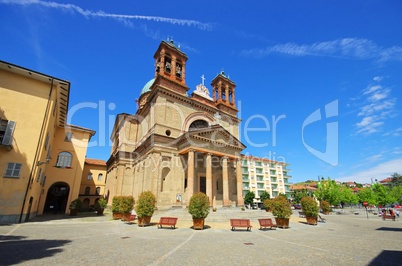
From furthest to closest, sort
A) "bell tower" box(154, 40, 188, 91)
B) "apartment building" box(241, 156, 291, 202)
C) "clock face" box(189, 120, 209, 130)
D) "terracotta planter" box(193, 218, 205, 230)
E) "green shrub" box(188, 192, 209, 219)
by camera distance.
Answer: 1. "apartment building" box(241, 156, 291, 202)
2. "clock face" box(189, 120, 209, 130)
3. "bell tower" box(154, 40, 188, 91)
4. "green shrub" box(188, 192, 209, 219)
5. "terracotta planter" box(193, 218, 205, 230)

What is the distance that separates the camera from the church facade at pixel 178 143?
906 inches

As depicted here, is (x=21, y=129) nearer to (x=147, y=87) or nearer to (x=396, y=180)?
(x=147, y=87)

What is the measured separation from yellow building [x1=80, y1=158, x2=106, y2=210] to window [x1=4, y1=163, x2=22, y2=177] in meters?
24.3

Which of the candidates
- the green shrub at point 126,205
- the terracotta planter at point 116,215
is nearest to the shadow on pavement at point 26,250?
the green shrub at point 126,205

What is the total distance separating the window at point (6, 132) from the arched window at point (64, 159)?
430 inches

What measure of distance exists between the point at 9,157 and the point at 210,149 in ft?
59.8

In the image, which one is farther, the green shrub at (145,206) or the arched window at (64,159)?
the arched window at (64,159)

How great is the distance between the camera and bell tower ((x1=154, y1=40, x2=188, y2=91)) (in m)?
28.2

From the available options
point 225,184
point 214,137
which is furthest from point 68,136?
point 225,184

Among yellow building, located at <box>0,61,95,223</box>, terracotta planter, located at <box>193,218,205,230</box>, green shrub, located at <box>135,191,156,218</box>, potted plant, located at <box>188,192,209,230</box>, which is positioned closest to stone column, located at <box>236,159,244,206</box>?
potted plant, located at <box>188,192,209,230</box>

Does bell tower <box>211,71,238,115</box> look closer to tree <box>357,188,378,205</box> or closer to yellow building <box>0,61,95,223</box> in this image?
yellow building <box>0,61,95,223</box>

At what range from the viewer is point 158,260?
6.12m

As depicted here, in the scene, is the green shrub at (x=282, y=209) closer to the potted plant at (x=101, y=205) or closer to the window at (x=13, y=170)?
the potted plant at (x=101, y=205)

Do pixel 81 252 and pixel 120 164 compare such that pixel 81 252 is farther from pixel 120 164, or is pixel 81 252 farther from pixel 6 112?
pixel 120 164
